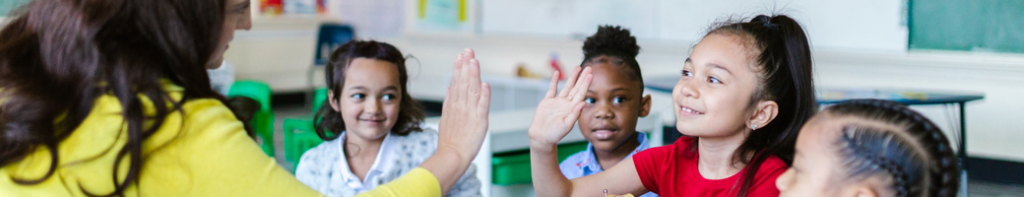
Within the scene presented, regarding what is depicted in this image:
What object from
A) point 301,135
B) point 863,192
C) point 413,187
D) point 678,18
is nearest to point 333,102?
point 413,187

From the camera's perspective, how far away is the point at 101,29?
86 centimetres

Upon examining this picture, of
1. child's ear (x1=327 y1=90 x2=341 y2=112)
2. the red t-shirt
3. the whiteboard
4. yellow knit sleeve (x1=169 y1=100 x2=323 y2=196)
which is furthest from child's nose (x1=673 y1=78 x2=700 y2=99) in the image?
the whiteboard

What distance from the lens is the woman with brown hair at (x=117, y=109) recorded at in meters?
0.85

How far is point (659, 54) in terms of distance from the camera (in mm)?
5145

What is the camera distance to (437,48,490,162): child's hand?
1187 mm

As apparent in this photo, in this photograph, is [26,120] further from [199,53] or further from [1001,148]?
[1001,148]

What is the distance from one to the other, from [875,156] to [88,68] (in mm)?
918

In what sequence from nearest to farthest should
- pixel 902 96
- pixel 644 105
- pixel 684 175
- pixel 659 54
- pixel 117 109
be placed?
pixel 117 109 < pixel 684 175 < pixel 644 105 < pixel 902 96 < pixel 659 54

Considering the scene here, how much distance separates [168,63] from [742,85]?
2.67ft

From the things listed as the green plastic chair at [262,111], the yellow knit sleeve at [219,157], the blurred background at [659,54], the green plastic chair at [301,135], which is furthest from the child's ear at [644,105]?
the green plastic chair at [262,111]

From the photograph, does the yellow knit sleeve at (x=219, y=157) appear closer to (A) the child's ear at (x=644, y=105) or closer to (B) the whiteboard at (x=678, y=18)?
(A) the child's ear at (x=644, y=105)

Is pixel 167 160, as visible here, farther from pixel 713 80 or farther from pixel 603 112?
pixel 603 112

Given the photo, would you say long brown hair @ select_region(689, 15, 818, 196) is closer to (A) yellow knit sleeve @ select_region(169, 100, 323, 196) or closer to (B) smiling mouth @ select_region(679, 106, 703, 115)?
(B) smiling mouth @ select_region(679, 106, 703, 115)

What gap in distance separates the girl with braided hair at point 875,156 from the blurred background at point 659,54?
1.25 ft
